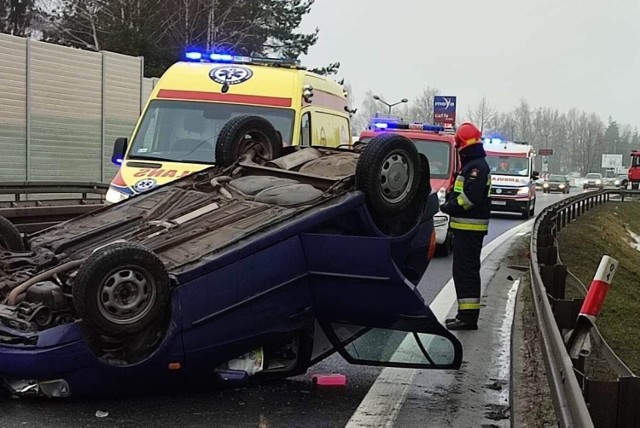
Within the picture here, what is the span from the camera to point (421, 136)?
15.5 metres

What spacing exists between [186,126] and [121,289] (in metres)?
5.61

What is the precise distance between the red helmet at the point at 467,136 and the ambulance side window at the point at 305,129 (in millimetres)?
2927

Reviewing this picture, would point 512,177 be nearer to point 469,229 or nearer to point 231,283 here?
point 469,229

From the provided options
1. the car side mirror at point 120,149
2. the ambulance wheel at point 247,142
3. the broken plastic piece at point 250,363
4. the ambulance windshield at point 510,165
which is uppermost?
the ambulance wheel at point 247,142

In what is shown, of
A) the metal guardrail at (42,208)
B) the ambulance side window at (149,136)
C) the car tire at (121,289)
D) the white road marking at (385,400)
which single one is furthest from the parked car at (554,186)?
the car tire at (121,289)

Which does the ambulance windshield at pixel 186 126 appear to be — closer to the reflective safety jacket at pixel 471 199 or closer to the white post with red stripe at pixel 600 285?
the reflective safety jacket at pixel 471 199

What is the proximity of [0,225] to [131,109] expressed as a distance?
18.7 m

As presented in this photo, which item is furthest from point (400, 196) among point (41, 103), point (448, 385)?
point (41, 103)

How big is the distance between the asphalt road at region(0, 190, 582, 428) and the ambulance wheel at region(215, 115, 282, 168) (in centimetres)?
195

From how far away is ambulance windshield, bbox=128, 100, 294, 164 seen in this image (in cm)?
980

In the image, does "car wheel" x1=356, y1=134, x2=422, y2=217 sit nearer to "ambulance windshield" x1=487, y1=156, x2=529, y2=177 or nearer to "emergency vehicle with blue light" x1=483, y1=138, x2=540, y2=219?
"emergency vehicle with blue light" x1=483, y1=138, x2=540, y2=219

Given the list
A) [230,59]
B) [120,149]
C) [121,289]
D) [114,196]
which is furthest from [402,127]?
[121,289]

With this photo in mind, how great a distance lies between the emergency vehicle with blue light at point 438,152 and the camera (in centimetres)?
1389

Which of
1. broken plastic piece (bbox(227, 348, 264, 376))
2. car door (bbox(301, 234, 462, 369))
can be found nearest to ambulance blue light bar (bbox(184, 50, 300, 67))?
car door (bbox(301, 234, 462, 369))
